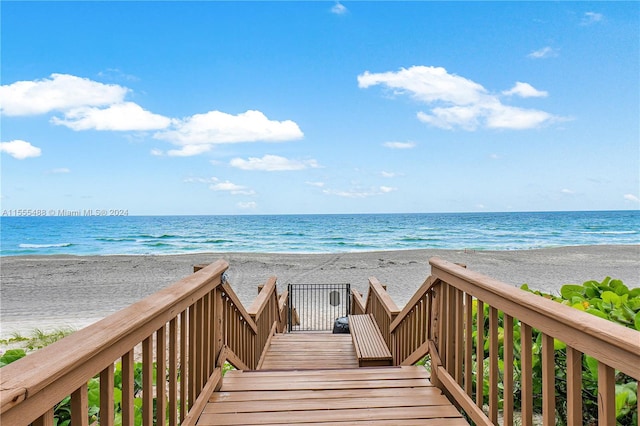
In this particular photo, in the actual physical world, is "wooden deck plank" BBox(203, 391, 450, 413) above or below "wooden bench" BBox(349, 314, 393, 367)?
above

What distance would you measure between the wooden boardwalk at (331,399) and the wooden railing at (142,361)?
19cm

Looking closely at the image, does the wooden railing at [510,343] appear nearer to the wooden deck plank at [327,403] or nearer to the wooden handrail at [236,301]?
the wooden deck plank at [327,403]

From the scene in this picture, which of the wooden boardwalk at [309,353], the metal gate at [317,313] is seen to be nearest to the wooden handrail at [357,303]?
the metal gate at [317,313]

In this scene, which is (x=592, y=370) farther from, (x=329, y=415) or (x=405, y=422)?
(x=329, y=415)

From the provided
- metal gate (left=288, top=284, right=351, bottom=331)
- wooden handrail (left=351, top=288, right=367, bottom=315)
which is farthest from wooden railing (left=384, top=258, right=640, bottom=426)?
metal gate (left=288, top=284, right=351, bottom=331)

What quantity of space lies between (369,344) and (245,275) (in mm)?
12823

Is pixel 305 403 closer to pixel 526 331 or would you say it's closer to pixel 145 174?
pixel 526 331

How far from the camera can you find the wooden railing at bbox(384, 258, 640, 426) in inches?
48.3

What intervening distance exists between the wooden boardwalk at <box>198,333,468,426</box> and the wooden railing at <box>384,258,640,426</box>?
0.57 ft

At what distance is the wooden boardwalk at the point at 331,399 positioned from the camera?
2465 mm

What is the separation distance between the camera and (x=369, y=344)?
16.8ft

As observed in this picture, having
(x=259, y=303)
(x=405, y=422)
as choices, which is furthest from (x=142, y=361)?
(x=259, y=303)

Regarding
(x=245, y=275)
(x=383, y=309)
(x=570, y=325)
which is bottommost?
(x=245, y=275)

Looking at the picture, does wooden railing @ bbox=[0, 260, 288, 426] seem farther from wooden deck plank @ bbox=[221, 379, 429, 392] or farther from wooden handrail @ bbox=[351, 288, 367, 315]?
Result: wooden handrail @ bbox=[351, 288, 367, 315]
